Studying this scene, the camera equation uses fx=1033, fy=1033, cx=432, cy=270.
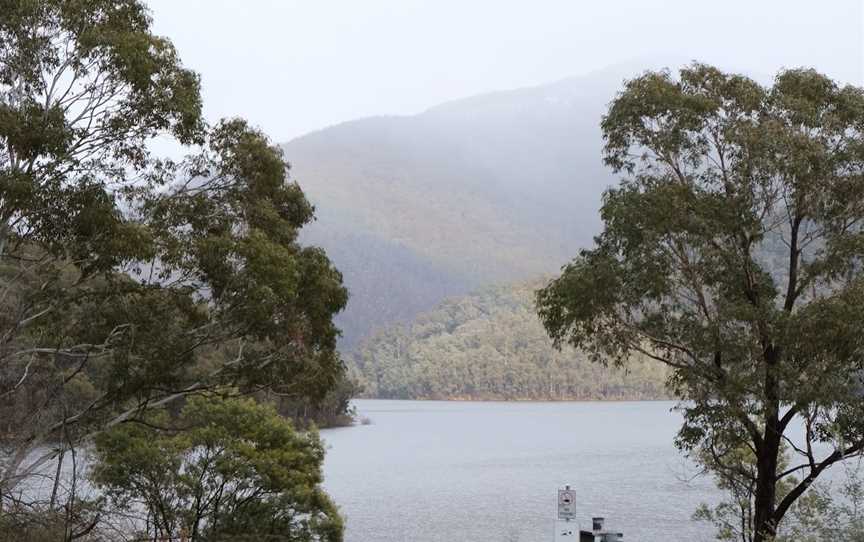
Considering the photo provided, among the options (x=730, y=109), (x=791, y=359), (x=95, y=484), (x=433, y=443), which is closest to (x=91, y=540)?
(x=95, y=484)

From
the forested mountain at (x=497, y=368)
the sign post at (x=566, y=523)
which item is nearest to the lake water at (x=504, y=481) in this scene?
the sign post at (x=566, y=523)

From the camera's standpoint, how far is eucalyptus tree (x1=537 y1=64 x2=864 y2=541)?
1631 centimetres

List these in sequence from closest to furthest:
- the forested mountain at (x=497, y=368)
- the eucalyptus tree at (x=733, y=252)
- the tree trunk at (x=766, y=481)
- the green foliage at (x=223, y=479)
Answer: the eucalyptus tree at (x=733, y=252) → the tree trunk at (x=766, y=481) → the green foliage at (x=223, y=479) → the forested mountain at (x=497, y=368)

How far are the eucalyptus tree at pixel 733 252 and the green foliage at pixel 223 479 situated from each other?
5827mm

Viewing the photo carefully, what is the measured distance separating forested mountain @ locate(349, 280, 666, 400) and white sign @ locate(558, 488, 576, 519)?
149m

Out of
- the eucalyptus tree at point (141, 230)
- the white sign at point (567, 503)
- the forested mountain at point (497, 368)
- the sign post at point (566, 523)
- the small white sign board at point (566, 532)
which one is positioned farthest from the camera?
the forested mountain at point (497, 368)

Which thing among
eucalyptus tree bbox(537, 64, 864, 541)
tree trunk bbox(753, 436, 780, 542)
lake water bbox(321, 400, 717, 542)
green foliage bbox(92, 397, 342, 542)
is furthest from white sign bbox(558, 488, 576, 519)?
green foliage bbox(92, 397, 342, 542)

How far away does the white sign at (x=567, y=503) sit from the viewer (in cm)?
1680

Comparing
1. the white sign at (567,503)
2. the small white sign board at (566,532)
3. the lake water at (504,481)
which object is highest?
the white sign at (567,503)

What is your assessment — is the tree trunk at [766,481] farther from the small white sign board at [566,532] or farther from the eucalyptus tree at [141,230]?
the eucalyptus tree at [141,230]

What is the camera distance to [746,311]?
640 inches

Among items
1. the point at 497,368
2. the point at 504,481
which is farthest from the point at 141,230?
the point at 497,368

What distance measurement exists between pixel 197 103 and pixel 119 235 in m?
2.80

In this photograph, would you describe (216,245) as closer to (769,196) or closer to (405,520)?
(769,196)
